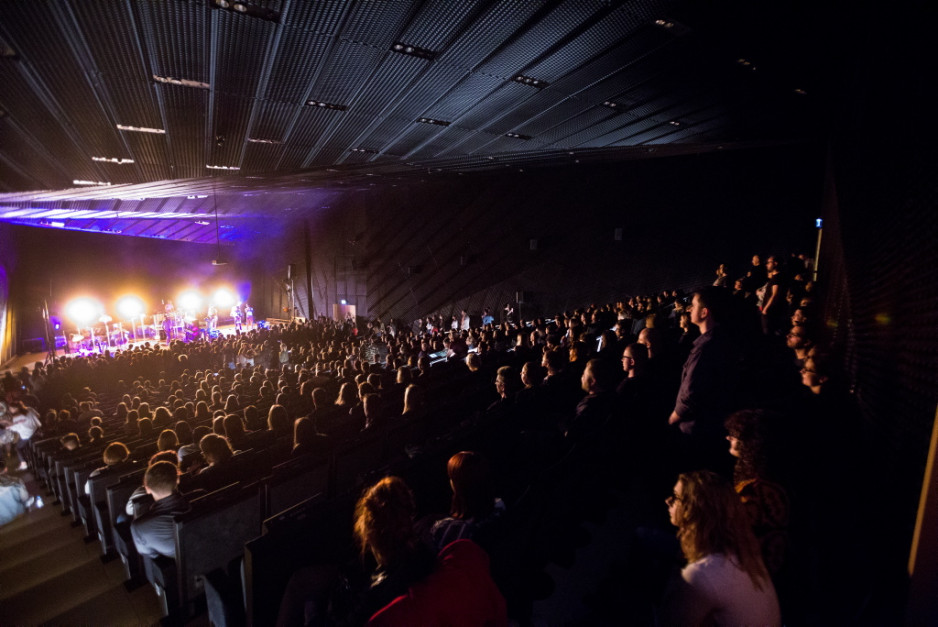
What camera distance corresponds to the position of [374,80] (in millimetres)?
4105

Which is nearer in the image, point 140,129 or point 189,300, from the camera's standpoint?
point 140,129

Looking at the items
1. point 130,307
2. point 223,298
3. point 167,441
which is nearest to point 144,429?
point 167,441

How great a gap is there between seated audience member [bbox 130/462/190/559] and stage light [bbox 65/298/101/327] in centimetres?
2317

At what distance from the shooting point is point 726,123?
6.27 m

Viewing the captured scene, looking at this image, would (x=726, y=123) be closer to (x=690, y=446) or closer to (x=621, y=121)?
(x=621, y=121)

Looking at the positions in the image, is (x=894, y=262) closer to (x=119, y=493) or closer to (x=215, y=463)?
(x=215, y=463)

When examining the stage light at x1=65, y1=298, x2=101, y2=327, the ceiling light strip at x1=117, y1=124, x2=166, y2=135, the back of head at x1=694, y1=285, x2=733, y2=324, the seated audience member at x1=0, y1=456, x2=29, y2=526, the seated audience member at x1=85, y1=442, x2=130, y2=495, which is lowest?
the seated audience member at x1=0, y1=456, x2=29, y2=526

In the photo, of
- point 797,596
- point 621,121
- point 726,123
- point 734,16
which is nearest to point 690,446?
point 797,596

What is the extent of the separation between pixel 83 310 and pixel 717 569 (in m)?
26.8

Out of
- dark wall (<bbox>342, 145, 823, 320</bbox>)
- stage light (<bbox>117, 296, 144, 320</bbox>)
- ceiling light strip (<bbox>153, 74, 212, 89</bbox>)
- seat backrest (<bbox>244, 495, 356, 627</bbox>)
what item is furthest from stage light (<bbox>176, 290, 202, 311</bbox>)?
seat backrest (<bbox>244, 495, 356, 627</bbox>)

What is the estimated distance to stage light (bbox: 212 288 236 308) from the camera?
26.0 meters

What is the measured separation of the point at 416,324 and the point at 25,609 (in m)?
13.8

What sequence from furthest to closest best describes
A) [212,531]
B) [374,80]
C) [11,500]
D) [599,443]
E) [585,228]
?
[585,228] < [11,500] < [374,80] < [599,443] < [212,531]

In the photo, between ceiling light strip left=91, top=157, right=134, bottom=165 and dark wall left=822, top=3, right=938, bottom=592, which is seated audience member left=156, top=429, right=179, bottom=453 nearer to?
ceiling light strip left=91, top=157, right=134, bottom=165
